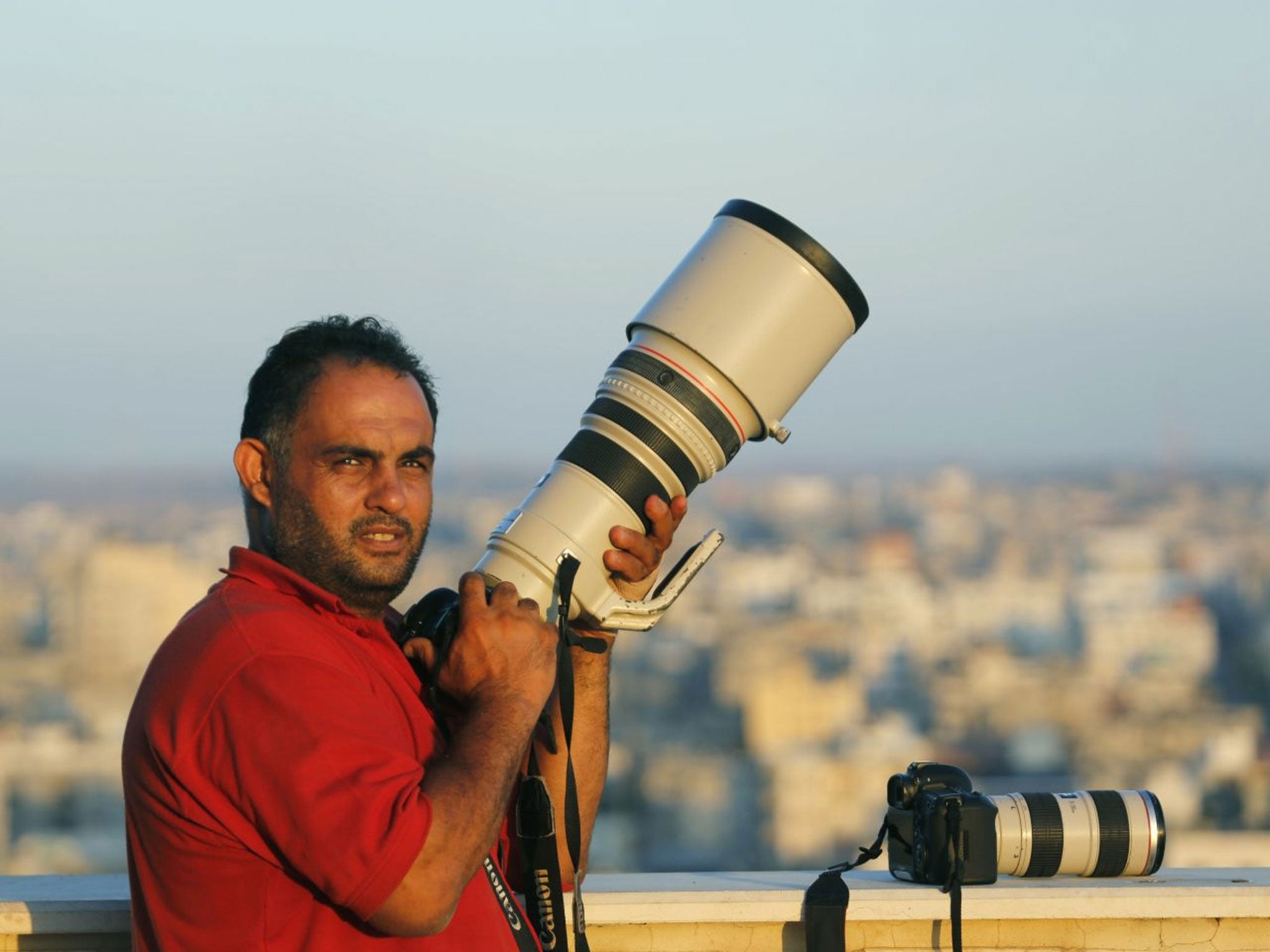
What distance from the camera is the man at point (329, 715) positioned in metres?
1.76

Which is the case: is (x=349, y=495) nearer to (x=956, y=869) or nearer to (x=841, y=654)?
(x=956, y=869)

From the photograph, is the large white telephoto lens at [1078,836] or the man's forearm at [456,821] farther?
the large white telephoto lens at [1078,836]

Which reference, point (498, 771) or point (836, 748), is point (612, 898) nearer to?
point (498, 771)

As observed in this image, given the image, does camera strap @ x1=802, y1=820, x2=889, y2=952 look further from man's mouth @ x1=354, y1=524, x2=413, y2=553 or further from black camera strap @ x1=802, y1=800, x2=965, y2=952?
man's mouth @ x1=354, y1=524, x2=413, y2=553

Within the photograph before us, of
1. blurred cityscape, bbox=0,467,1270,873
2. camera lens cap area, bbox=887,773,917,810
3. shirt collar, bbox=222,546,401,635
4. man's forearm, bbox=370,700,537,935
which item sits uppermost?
blurred cityscape, bbox=0,467,1270,873

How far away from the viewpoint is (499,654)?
2.06m

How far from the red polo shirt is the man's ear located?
22 centimetres

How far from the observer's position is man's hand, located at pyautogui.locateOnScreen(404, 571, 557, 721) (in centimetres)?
203

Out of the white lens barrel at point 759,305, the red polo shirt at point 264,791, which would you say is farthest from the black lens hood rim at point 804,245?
the red polo shirt at point 264,791

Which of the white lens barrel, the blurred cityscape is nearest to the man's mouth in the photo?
the white lens barrel

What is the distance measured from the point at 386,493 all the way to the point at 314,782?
498 millimetres

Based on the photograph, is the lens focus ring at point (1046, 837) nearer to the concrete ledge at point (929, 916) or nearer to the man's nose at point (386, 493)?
the concrete ledge at point (929, 916)

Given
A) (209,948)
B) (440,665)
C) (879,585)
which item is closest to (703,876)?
(440,665)

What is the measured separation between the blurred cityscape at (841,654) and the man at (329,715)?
8293 mm
